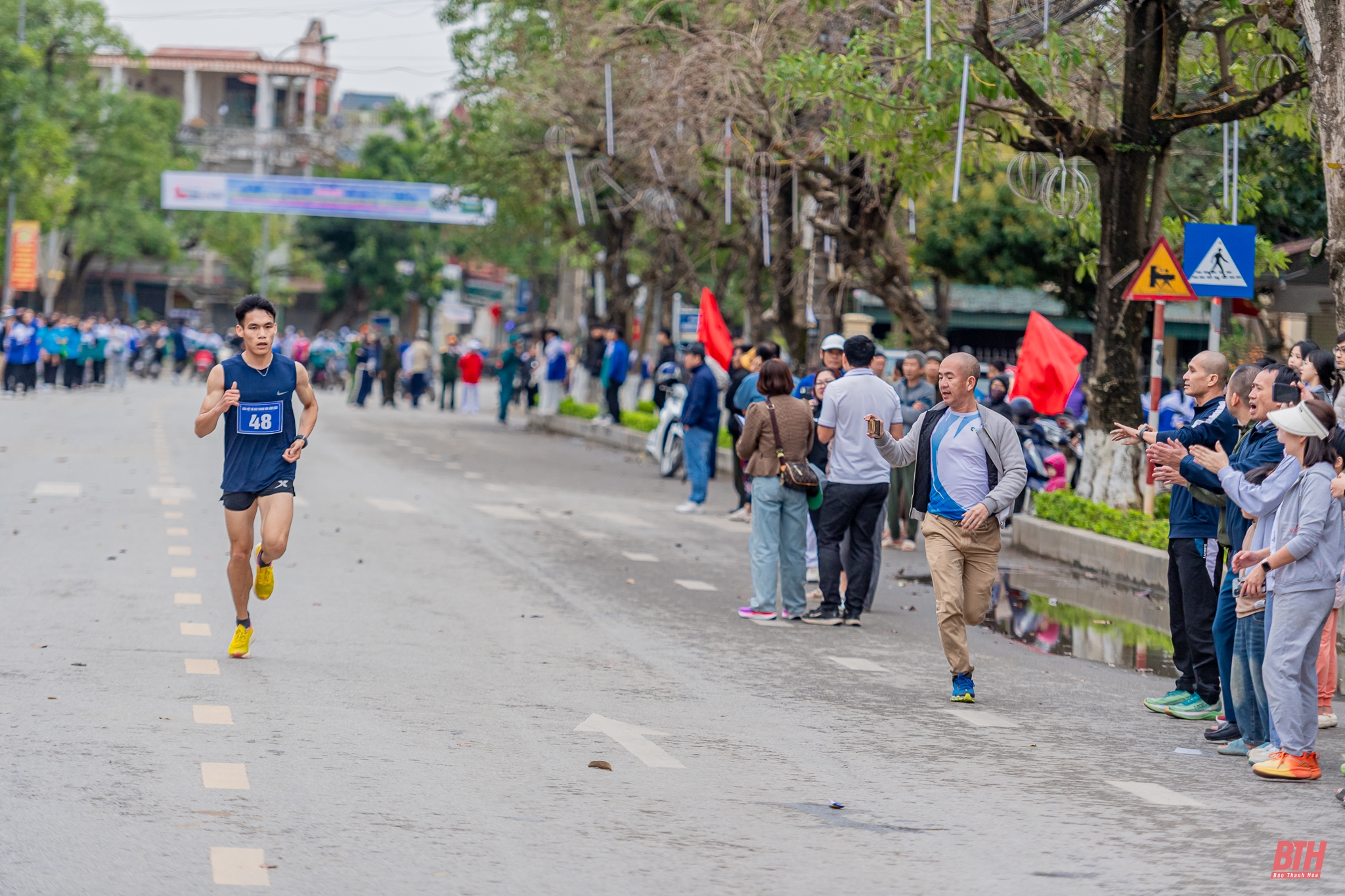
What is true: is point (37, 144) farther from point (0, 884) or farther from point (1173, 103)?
point (0, 884)

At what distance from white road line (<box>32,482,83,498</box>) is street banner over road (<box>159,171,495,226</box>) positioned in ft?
126

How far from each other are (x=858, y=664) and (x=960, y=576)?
51.7 inches

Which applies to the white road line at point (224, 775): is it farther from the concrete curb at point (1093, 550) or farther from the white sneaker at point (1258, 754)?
the concrete curb at point (1093, 550)

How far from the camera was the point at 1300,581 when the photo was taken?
6.77 m

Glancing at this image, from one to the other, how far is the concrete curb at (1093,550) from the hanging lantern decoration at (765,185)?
5.84m

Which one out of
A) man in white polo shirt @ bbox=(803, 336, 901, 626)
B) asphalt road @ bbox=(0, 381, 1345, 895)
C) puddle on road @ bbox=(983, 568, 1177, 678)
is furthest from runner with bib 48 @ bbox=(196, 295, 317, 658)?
puddle on road @ bbox=(983, 568, 1177, 678)

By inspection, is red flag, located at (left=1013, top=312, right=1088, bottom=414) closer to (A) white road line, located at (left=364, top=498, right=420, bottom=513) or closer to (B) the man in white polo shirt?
(B) the man in white polo shirt

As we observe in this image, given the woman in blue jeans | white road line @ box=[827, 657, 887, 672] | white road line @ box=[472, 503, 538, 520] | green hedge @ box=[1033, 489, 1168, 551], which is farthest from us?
white road line @ box=[472, 503, 538, 520]

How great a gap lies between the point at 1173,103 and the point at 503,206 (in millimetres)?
21032

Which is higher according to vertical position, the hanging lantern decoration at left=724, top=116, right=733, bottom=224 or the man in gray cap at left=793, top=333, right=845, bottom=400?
the hanging lantern decoration at left=724, top=116, right=733, bottom=224

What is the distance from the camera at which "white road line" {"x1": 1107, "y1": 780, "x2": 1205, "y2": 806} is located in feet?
21.0

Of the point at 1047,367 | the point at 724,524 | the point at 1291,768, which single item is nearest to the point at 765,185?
the point at 724,524
